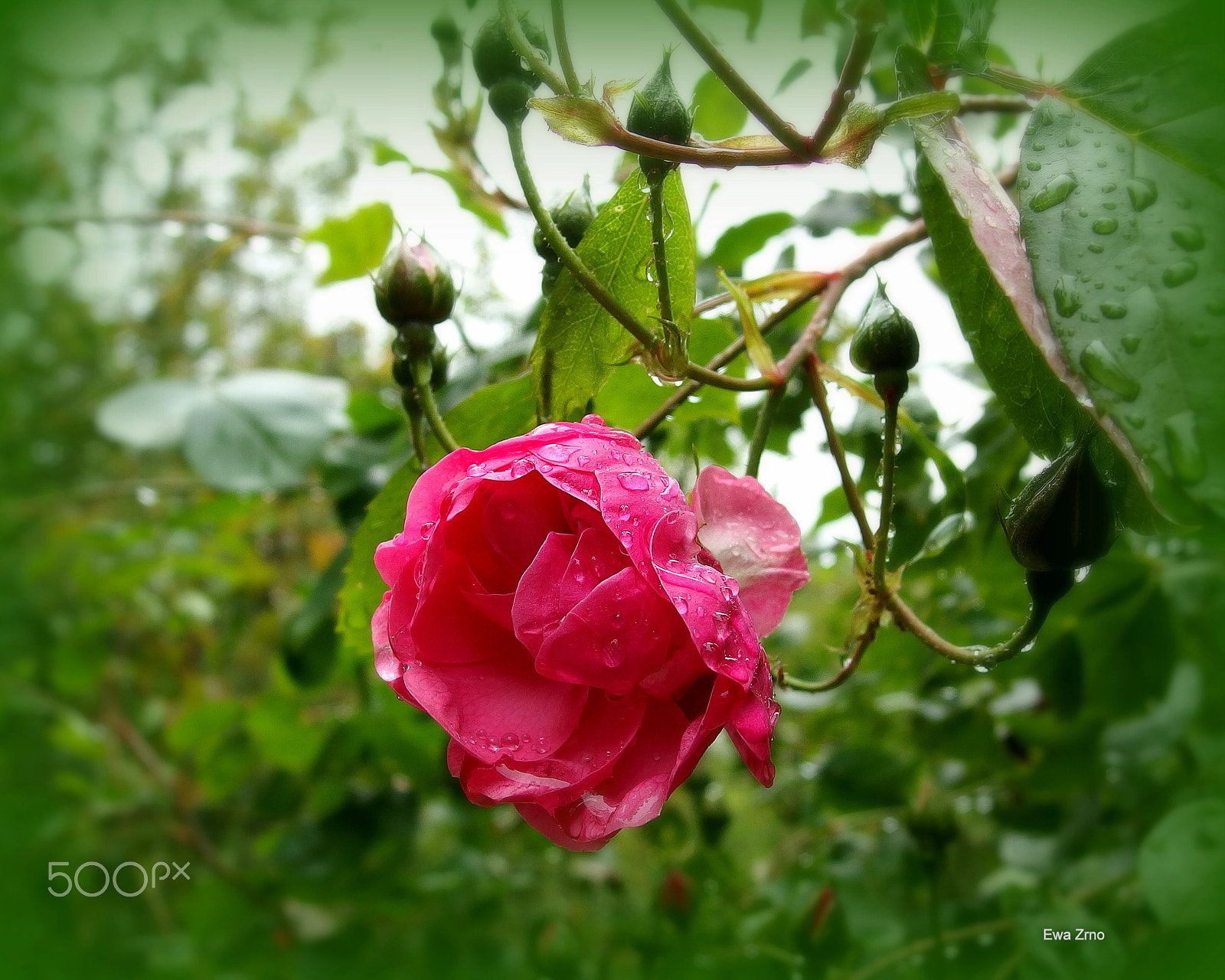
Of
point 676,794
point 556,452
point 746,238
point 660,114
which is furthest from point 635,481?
point 676,794

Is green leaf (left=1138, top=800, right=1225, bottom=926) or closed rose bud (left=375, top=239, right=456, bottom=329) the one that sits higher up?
closed rose bud (left=375, top=239, right=456, bottom=329)

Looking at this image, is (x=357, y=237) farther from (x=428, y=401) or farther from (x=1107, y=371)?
(x=1107, y=371)

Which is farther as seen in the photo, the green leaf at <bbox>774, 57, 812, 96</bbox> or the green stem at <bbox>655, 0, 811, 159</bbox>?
the green leaf at <bbox>774, 57, 812, 96</bbox>

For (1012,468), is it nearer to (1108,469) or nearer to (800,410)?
(800,410)

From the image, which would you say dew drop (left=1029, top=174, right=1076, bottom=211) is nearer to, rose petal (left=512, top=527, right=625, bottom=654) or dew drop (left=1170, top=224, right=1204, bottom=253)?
dew drop (left=1170, top=224, right=1204, bottom=253)

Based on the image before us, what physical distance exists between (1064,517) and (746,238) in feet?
1.41

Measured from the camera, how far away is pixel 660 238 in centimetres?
29

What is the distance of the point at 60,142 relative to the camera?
9.53 ft

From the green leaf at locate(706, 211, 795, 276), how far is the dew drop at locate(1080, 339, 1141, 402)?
449 mm

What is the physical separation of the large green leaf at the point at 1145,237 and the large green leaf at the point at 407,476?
→ 218 millimetres

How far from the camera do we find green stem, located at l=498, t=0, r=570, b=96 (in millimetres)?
284

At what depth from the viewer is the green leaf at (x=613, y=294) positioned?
0.33 m

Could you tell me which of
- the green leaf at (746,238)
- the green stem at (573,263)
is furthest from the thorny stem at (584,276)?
the green leaf at (746,238)

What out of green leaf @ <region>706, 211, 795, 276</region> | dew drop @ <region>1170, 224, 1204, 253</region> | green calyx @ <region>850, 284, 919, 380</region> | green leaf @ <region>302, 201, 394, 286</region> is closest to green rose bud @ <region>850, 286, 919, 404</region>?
green calyx @ <region>850, 284, 919, 380</region>
